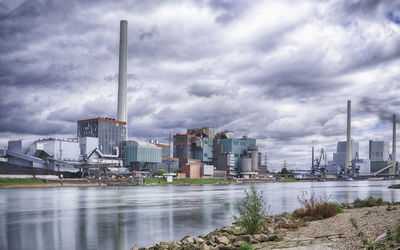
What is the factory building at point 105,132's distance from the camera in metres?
172

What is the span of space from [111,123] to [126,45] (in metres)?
38.3

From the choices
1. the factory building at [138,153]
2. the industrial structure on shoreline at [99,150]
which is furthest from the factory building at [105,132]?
the factory building at [138,153]

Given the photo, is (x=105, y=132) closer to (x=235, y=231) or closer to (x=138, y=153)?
(x=138, y=153)

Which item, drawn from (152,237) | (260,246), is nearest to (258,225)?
(260,246)

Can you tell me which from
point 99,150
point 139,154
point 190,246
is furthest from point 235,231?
point 139,154

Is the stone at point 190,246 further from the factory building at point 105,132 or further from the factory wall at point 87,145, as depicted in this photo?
the factory building at point 105,132

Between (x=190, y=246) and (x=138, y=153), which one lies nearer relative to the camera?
(x=190, y=246)

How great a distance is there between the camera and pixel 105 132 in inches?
6831

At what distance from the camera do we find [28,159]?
139m

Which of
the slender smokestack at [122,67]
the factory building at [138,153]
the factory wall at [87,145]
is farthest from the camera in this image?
the factory building at [138,153]

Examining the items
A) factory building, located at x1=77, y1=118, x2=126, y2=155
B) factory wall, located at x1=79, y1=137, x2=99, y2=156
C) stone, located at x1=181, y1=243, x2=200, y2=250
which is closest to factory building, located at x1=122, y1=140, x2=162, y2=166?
factory building, located at x1=77, y1=118, x2=126, y2=155

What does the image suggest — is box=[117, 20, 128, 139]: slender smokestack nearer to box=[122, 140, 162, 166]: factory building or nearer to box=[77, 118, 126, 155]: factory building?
box=[77, 118, 126, 155]: factory building

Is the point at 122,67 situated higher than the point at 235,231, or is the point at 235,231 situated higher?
the point at 122,67

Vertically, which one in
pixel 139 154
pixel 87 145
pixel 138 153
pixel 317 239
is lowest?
pixel 139 154
